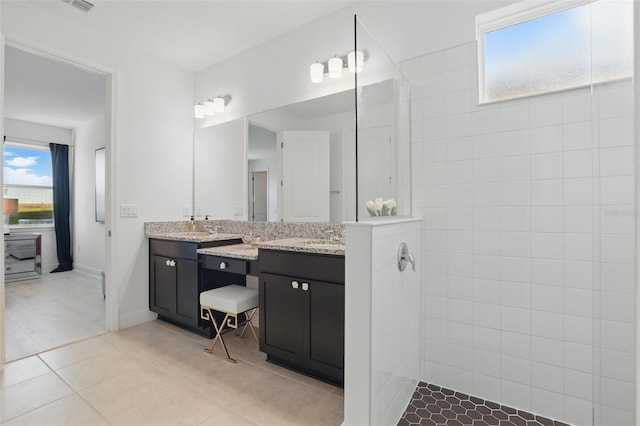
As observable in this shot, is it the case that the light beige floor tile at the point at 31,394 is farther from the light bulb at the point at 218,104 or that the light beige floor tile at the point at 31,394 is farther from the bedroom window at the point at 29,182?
the bedroom window at the point at 29,182

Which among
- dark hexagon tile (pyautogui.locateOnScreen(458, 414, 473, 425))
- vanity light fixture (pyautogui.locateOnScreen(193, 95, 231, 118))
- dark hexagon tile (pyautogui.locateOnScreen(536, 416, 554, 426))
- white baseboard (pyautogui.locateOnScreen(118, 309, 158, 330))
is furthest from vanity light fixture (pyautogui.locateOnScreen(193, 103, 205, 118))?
dark hexagon tile (pyautogui.locateOnScreen(536, 416, 554, 426))

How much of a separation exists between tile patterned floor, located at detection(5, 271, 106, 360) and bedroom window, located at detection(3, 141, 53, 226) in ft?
4.10

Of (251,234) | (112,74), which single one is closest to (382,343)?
(251,234)

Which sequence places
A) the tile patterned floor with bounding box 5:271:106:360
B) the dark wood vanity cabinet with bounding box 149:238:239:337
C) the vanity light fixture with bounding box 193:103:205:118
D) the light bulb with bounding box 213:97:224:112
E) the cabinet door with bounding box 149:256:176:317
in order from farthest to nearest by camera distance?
1. the vanity light fixture with bounding box 193:103:205:118
2. the light bulb with bounding box 213:97:224:112
3. the cabinet door with bounding box 149:256:176:317
4. the dark wood vanity cabinet with bounding box 149:238:239:337
5. the tile patterned floor with bounding box 5:271:106:360

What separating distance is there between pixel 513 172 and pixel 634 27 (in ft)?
4.03

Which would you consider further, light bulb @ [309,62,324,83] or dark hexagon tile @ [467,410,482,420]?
light bulb @ [309,62,324,83]

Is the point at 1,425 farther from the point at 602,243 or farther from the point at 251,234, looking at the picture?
the point at 602,243

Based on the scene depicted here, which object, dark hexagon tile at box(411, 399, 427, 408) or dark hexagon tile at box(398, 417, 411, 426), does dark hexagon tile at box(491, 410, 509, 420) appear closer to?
dark hexagon tile at box(411, 399, 427, 408)

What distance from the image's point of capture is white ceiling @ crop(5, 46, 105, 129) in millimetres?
3193

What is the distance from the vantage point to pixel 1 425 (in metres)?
1.54

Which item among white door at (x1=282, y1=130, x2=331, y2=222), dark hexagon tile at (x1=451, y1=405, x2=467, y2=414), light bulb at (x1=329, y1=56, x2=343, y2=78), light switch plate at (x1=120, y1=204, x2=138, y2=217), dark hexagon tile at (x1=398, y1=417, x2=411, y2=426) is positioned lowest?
dark hexagon tile at (x1=398, y1=417, x2=411, y2=426)

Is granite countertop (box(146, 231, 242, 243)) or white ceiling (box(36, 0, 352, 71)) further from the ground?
white ceiling (box(36, 0, 352, 71))

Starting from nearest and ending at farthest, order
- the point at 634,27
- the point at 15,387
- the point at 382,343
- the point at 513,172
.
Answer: the point at 634,27 → the point at 382,343 → the point at 513,172 → the point at 15,387

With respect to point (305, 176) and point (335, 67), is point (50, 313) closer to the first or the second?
point (305, 176)
